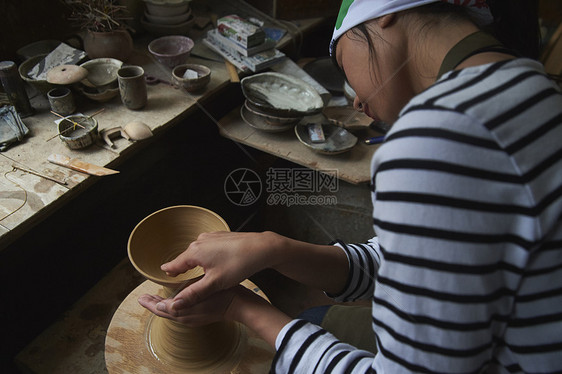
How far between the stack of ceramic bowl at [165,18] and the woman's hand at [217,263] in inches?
69.7

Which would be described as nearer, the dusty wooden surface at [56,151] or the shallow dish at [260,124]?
the dusty wooden surface at [56,151]

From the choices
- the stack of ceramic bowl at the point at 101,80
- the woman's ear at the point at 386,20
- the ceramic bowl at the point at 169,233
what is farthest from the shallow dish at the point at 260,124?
the woman's ear at the point at 386,20

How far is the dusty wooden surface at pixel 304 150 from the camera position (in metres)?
1.90

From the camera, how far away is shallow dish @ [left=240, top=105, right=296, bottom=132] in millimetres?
2041

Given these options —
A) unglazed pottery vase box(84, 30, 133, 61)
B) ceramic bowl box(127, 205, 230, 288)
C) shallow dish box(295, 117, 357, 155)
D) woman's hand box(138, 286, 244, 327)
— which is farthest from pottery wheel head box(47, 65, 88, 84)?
woman's hand box(138, 286, 244, 327)

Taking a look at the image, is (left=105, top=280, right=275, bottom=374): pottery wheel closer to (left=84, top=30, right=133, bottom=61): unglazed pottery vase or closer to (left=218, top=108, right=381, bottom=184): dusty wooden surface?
(left=218, top=108, right=381, bottom=184): dusty wooden surface

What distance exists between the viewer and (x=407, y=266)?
2.26ft

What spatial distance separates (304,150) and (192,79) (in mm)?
666

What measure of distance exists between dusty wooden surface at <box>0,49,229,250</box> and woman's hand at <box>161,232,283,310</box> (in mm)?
665

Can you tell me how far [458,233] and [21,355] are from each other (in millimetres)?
1585

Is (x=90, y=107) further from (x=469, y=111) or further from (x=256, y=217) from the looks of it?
(x=469, y=111)

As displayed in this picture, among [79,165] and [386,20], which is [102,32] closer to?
[79,165]

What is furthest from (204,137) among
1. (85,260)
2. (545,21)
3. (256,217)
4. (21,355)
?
(545,21)

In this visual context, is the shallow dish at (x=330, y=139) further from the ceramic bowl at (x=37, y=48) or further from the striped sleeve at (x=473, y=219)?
the ceramic bowl at (x=37, y=48)
